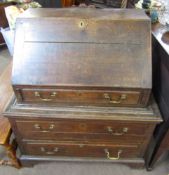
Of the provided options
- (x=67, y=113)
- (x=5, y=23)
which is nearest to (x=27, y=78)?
(x=67, y=113)

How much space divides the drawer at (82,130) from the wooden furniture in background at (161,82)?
119 mm

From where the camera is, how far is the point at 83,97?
112 centimetres

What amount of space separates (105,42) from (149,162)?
102cm

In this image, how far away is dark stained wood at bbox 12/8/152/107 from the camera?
1041 mm

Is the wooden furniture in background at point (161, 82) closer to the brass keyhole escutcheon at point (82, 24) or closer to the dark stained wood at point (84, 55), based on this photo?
the dark stained wood at point (84, 55)

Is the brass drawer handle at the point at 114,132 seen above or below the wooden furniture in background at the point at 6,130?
above

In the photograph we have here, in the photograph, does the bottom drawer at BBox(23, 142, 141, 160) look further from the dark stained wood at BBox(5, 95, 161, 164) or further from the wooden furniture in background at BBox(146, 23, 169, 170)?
the wooden furniture in background at BBox(146, 23, 169, 170)

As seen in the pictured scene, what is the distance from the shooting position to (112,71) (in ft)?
3.43

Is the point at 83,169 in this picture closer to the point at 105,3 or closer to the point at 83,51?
the point at 83,51

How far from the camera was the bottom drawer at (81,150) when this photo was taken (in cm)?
134

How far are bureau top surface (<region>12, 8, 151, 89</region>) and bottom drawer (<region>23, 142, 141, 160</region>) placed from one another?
0.52 meters

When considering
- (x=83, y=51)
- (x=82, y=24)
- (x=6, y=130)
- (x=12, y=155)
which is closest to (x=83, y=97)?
(x=83, y=51)

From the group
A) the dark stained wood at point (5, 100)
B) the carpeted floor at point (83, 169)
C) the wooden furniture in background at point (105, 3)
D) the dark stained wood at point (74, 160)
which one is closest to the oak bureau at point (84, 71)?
the dark stained wood at point (5, 100)

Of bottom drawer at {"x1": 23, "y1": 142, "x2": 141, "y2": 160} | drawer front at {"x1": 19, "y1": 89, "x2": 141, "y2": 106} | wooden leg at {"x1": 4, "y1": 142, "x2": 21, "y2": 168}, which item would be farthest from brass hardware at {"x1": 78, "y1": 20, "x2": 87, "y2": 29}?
wooden leg at {"x1": 4, "y1": 142, "x2": 21, "y2": 168}
